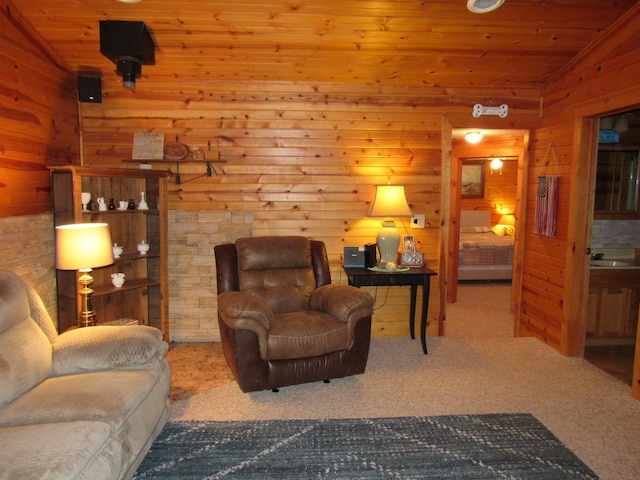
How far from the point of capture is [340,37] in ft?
11.4

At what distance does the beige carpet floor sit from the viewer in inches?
106

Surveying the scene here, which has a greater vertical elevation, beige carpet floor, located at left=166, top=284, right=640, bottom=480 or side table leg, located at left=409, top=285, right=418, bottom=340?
side table leg, located at left=409, top=285, right=418, bottom=340

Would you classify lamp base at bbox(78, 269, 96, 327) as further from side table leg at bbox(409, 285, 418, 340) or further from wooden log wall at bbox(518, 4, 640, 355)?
wooden log wall at bbox(518, 4, 640, 355)

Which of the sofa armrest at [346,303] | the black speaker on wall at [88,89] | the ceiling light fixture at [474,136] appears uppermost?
the black speaker on wall at [88,89]

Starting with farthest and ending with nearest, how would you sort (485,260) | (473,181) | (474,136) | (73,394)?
1. (473,181)
2. (485,260)
3. (474,136)
4. (73,394)

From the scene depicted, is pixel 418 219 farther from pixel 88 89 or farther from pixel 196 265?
pixel 88 89

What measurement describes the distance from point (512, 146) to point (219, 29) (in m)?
3.61

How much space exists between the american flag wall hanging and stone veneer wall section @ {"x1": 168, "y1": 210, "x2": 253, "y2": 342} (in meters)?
2.62

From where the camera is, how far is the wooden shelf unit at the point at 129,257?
11.9 feet

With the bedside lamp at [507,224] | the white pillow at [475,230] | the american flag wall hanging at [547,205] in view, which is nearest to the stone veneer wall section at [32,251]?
the american flag wall hanging at [547,205]

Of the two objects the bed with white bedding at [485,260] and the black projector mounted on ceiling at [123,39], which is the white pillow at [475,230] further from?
the black projector mounted on ceiling at [123,39]

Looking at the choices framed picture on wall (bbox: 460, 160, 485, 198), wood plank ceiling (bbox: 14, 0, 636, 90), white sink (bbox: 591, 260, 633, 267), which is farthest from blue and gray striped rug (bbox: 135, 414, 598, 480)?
framed picture on wall (bbox: 460, 160, 485, 198)

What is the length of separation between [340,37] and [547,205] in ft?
7.55

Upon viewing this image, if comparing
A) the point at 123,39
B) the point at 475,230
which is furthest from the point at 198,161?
the point at 475,230
